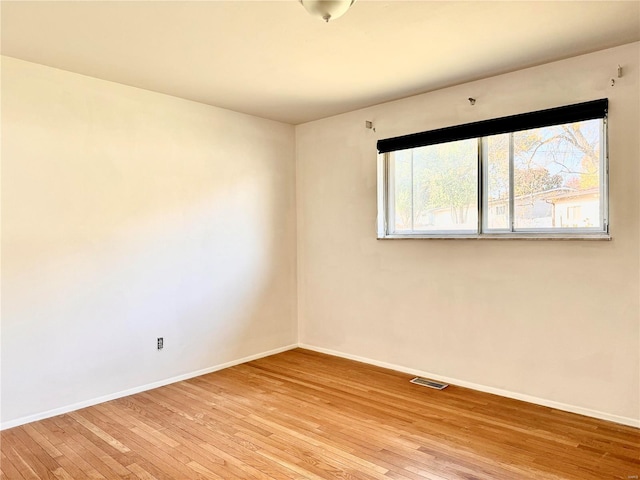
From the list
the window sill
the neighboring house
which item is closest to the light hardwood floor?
the window sill

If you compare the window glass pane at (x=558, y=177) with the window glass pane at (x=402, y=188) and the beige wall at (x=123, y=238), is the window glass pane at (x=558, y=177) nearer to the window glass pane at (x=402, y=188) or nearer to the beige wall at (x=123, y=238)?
the window glass pane at (x=402, y=188)

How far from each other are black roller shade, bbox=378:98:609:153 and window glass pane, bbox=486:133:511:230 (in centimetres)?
12

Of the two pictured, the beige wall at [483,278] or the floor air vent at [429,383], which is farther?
the floor air vent at [429,383]

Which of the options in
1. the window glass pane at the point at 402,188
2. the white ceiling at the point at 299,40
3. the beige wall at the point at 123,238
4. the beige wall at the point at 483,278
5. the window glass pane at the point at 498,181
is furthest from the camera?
the window glass pane at the point at 402,188

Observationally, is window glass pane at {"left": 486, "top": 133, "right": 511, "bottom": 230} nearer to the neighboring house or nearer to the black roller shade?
the neighboring house

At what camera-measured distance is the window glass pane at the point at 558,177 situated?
10.0 ft

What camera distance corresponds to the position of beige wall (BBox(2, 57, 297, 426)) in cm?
302

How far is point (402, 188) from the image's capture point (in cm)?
414

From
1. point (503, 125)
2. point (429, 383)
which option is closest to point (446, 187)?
point (503, 125)

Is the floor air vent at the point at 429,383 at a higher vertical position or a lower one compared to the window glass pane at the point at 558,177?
lower

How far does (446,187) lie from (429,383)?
5.46ft

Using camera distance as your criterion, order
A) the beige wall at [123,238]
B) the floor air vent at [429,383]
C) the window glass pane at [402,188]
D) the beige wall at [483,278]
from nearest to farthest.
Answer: the beige wall at [483,278] < the beige wall at [123,238] < the floor air vent at [429,383] < the window glass pane at [402,188]

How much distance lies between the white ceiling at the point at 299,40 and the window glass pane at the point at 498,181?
1.76ft

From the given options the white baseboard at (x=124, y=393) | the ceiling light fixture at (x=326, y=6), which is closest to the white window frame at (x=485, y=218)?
the white baseboard at (x=124, y=393)
